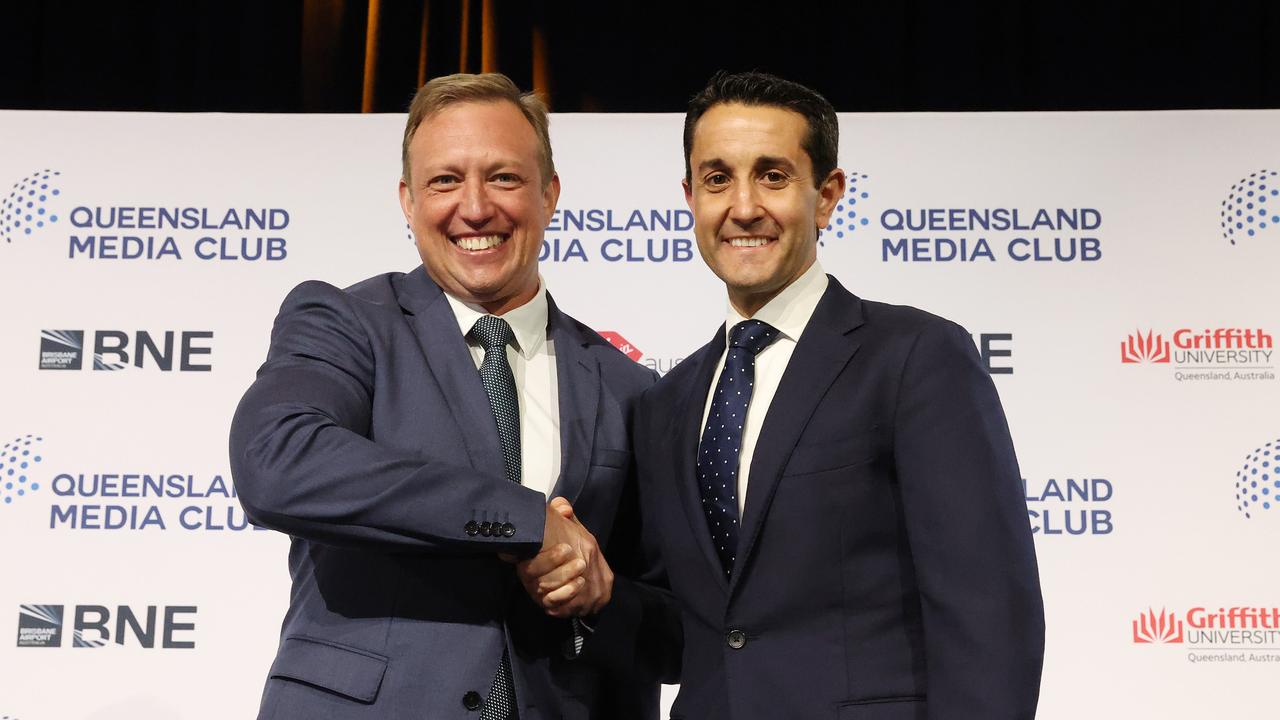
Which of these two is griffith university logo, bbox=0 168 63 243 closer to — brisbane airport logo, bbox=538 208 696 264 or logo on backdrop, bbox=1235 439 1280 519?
brisbane airport logo, bbox=538 208 696 264

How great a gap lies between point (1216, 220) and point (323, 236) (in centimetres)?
280

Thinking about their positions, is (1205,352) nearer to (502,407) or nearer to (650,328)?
(650,328)

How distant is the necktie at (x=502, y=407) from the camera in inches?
77.4

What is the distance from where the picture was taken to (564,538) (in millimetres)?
1919

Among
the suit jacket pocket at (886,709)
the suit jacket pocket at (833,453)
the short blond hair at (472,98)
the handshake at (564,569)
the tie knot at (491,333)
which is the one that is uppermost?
the short blond hair at (472,98)

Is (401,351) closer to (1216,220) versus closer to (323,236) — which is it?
(323,236)

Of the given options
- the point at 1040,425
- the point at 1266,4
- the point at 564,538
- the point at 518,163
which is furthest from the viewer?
the point at 1266,4

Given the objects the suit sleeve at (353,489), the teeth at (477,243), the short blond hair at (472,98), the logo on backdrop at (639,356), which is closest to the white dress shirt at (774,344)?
the suit sleeve at (353,489)

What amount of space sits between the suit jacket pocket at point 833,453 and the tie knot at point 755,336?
0.26m

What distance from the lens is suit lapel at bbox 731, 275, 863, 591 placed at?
1865mm

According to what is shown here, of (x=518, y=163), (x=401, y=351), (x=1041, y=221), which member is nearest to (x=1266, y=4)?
(x=1041, y=221)

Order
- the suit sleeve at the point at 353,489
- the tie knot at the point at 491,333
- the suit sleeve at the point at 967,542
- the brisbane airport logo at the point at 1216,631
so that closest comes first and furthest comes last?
1. the suit sleeve at the point at 967,542
2. the suit sleeve at the point at 353,489
3. the tie knot at the point at 491,333
4. the brisbane airport logo at the point at 1216,631

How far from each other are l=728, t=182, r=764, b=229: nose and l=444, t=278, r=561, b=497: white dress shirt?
0.50 meters

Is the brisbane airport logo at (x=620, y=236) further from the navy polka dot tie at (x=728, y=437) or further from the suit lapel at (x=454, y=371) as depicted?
the navy polka dot tie at (x=728, y=437)
